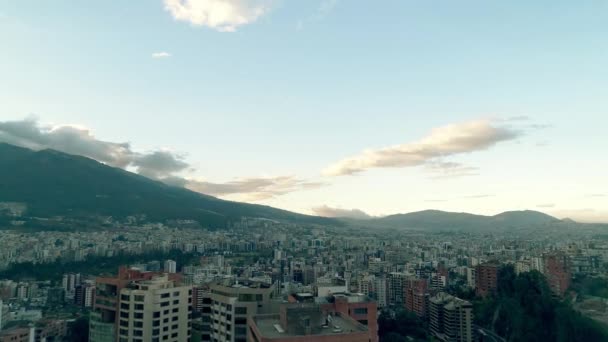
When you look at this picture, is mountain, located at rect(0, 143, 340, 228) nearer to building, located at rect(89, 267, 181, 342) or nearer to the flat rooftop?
building, located at rect(89, 267, 181, 342)

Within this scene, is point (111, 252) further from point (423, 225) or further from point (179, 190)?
point (423, 225)

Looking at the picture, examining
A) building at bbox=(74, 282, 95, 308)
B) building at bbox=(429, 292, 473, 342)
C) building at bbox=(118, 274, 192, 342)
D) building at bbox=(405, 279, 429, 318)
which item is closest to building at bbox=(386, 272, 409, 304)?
building at bbox=(405, 279, 429, 318)

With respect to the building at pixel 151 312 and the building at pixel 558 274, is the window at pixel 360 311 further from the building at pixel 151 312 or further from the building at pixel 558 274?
the building at pixel 558 274

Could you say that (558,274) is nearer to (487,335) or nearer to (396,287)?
(396,287)

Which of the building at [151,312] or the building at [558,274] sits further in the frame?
the building at [558,274]

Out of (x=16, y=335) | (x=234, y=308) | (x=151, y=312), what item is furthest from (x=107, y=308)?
(x=16, y=335)

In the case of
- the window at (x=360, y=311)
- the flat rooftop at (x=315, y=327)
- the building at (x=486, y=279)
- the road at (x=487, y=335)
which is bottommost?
the road at (x=487, y=335)

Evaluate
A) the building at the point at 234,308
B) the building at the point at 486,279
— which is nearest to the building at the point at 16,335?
the building at the point at 234,308
